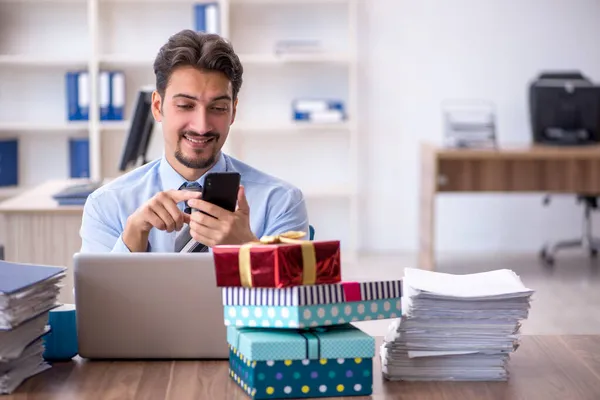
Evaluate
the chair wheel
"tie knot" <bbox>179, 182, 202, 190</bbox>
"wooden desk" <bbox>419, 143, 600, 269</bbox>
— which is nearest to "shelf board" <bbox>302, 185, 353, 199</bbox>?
"wooden desk" <bbox>419, 143, 600, 269</bbox>

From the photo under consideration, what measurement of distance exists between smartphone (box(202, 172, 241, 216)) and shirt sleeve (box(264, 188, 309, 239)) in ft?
1.37

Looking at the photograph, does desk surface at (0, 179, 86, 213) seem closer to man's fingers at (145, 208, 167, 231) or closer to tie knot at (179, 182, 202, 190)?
tie knot at (179, 182, 202, 190)

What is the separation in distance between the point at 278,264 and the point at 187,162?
0.81 metres

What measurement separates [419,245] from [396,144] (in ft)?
2.35

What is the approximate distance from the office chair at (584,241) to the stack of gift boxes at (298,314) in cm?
479

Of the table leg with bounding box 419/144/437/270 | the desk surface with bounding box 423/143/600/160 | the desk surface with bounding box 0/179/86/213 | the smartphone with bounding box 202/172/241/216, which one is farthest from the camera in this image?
the table leg with bounding box 419/144/437/270

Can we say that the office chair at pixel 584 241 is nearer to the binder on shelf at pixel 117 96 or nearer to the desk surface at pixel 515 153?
the desk surface at pixel 515 153

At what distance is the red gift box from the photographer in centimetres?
164

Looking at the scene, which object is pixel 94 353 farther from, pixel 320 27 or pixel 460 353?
pixel 320 27

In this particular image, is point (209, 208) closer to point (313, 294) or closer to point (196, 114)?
point (196, 114)

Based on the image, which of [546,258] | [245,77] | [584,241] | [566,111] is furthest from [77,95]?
[584,241]

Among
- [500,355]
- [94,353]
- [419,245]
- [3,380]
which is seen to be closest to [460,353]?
[500,355]

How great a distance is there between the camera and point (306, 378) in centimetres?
169

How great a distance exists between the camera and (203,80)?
92.5 inches
